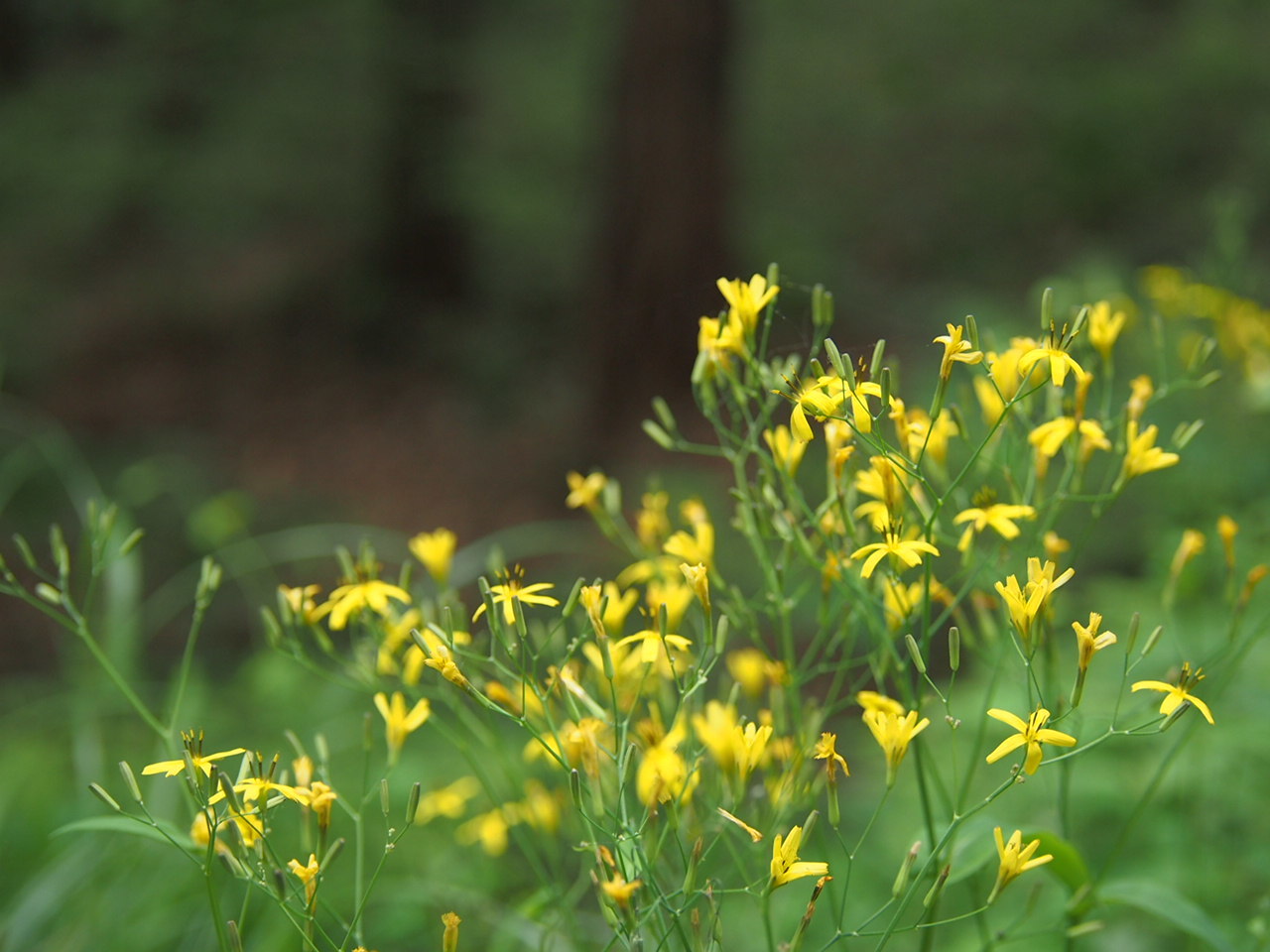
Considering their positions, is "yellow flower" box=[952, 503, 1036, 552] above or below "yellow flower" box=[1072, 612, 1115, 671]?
above

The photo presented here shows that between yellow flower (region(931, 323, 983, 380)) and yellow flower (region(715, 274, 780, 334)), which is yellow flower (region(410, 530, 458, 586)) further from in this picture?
yellow flower (region(931, 323, 983, 380))

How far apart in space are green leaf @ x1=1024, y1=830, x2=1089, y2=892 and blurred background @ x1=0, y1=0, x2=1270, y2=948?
12.4 feet

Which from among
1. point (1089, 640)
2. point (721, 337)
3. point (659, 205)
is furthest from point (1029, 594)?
point (659, 205)

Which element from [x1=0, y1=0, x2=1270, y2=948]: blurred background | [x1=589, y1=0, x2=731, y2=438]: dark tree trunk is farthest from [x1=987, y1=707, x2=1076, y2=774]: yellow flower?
[x1=589, y1=0, x2=731, y2=438]: dark tree trunk

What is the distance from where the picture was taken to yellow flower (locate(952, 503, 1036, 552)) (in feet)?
3.46

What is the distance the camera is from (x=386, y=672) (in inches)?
50.4

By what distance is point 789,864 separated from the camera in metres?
0.94

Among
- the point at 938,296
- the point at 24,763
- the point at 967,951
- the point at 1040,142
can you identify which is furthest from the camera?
the point at 1040,142

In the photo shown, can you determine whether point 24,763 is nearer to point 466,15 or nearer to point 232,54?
point 466,15

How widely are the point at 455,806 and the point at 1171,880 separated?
1.13 m

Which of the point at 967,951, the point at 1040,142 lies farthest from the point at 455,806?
the point at 1040,142

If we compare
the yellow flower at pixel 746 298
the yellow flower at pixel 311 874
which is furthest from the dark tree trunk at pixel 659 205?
the yellow flower at pixel 311 874

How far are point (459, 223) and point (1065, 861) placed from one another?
22.5 ft

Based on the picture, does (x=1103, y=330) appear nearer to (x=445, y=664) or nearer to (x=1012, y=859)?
(x=1012, y=859)
